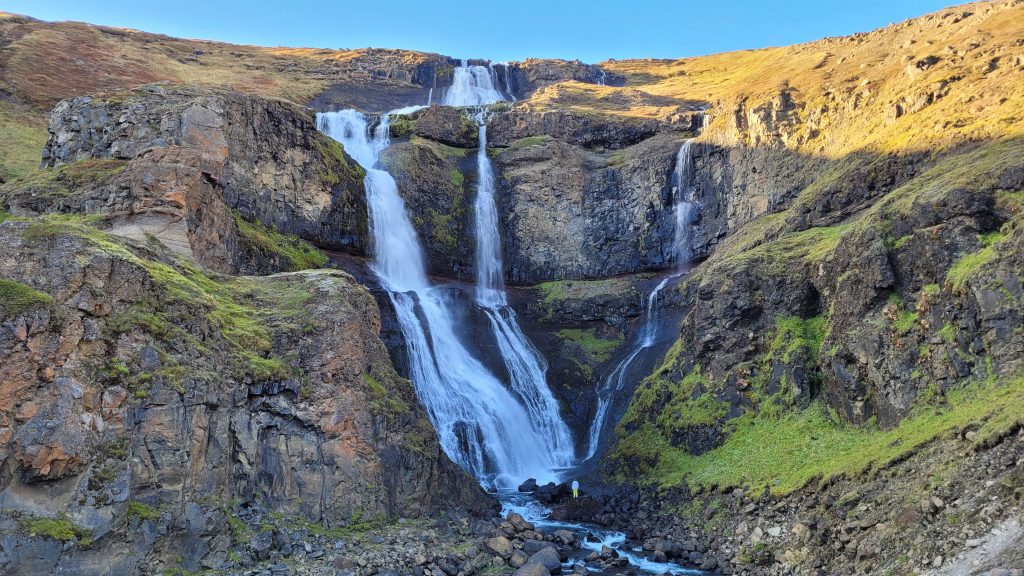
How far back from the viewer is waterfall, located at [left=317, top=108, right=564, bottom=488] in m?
31.8

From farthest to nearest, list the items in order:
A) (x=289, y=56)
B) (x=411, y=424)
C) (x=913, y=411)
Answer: (x=289, y=56)
(x=411, y=424)
(x=913, y=411)

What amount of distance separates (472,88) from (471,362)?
58610 millimetres

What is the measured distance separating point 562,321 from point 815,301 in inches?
824

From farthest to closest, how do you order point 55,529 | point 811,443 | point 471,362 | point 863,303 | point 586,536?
point 471,362, point 863,303, point 586,536, point 811,443, point 55,529

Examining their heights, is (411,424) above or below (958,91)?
below

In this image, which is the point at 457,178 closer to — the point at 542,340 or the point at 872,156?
the point at 542,340

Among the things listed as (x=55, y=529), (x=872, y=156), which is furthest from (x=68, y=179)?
(x=872, y=156)

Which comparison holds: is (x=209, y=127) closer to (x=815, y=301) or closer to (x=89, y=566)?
(x=89, y=566)

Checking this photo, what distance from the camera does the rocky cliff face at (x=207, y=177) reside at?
90.1 ft

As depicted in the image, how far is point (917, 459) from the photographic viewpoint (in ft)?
58.6

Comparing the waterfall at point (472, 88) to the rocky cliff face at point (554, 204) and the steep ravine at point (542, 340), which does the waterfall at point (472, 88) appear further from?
the steep ravine at point (542, 340)

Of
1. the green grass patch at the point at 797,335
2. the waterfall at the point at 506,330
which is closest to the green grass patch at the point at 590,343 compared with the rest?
the waterfall at the point at 506,330

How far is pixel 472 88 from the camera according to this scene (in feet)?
290

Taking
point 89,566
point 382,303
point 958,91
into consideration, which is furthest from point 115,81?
point 958,91
